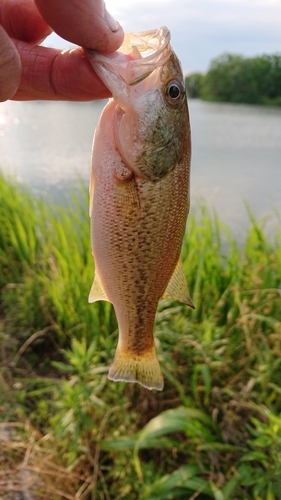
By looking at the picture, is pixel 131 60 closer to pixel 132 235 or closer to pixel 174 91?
pixel 174 91

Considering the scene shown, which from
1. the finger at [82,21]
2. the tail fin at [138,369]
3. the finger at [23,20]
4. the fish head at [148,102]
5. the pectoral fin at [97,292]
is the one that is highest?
the finger at [23,20]

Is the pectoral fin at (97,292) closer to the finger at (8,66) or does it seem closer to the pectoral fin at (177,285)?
the pectoral fin at (177,285)

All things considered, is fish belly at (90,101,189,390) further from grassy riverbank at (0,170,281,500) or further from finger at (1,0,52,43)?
grassy riverbank at (0,170,281,500)

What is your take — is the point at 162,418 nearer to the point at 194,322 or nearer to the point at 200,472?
the point at 200,472

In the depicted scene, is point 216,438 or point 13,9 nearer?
point 13,9

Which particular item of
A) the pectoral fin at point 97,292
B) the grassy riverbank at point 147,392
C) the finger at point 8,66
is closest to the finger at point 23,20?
the finger at point 8,66

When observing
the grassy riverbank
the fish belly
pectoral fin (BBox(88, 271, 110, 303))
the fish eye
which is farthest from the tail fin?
the fish eye

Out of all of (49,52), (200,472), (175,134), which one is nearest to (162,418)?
(200,472)

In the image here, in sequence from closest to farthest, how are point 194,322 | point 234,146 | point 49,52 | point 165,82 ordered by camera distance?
point 165,82, point 49,52, point 194,322, point 234,146
